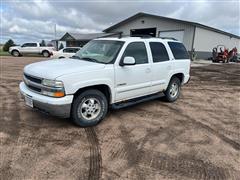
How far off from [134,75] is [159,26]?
83.6 ft

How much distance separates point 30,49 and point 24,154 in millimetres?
27952

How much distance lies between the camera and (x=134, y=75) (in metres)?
5.22

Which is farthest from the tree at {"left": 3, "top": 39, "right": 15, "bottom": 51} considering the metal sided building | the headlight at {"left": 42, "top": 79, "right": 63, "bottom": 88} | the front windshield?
the headlight at {"left": 42, "top": 79, "right": 63, "bottom": 88}

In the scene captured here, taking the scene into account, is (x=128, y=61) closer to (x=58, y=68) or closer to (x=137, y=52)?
(x=137, y=52)

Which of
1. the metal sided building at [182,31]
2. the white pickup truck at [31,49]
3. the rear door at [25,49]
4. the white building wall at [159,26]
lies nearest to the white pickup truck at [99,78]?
the white building wall at [159,26]

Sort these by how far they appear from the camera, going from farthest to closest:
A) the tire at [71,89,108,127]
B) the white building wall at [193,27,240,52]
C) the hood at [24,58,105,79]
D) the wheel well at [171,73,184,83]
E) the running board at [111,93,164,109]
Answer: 1. the white building wall at [193,27,240,52]
2. the wheel well at [171,73,184,83]
3. the running board at [111,93,164,109]
4. the tire at [71,89,108,127]
5. the hood at [24,58,105,79]

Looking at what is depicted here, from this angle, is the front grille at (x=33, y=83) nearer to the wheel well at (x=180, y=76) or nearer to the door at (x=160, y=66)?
the door at (x=160, y=66)

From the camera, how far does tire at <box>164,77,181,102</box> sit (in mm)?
6680

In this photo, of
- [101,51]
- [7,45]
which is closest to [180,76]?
[101,51]

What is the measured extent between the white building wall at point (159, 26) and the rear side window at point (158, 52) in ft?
70.5

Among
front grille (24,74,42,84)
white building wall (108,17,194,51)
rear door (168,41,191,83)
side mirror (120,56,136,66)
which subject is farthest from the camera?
white building wall (108,17,194,51)

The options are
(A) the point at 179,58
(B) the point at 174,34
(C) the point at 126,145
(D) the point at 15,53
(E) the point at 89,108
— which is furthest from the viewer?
(D) the point at 15,53

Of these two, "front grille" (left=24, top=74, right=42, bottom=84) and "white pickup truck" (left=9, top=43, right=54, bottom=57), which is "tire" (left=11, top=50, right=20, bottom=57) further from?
"front grille" (left=24, top=74, right=42, bottom=84)

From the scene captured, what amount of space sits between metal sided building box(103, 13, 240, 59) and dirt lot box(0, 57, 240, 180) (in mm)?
21795
